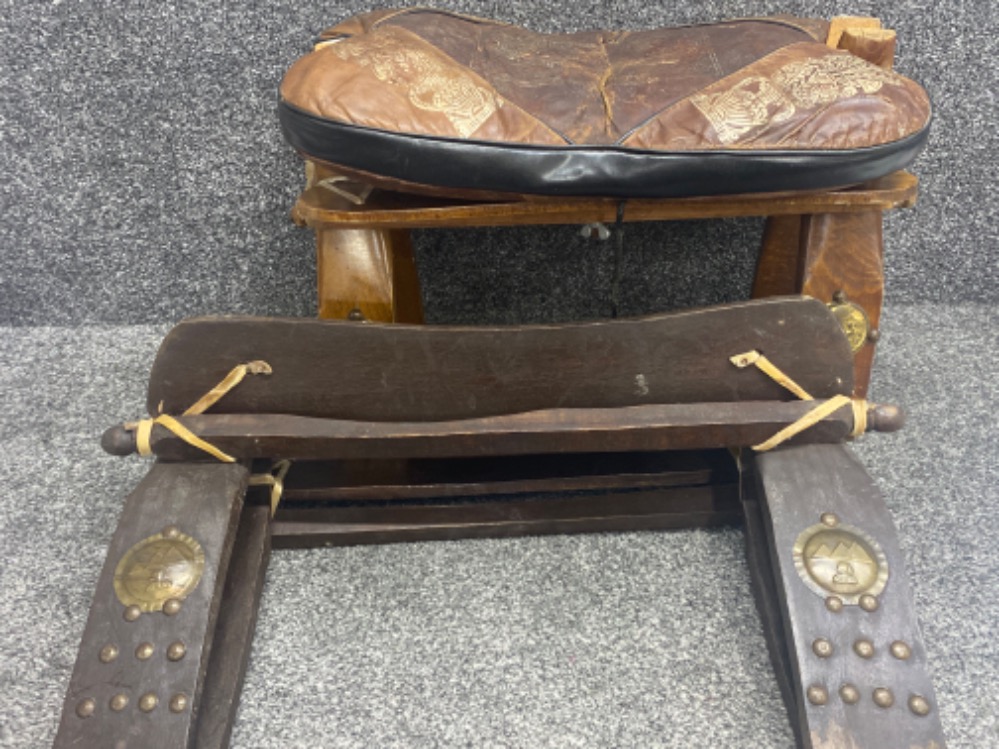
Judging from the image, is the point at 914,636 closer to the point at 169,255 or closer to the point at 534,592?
the point at 534,592

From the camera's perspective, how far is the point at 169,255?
1.33 metres

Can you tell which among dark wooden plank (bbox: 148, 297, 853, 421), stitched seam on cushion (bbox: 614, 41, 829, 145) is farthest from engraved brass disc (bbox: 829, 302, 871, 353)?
stitched seam on cushion (bbox: 614, 41, 829, 145)

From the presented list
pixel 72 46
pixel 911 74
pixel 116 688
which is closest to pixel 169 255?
pixel 72 46

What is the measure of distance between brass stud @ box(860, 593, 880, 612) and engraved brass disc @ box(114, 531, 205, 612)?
583 mm

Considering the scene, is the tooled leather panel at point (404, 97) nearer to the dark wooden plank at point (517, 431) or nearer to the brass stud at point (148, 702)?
the dark wooden plank at point (517, 431)

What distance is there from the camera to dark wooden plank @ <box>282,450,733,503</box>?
973mm

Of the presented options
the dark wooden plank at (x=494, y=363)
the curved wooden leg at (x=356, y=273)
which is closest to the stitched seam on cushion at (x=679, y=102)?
the dark wooden plank at (x=494, y=363)

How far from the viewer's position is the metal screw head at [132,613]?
2.57 ft

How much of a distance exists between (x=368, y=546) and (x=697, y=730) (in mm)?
394

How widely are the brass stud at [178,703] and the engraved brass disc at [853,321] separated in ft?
2.41

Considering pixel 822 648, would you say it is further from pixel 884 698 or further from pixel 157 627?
pixel 157 627

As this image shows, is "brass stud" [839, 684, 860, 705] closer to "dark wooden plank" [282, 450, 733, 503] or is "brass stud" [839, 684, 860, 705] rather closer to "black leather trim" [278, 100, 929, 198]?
"dark wooden plank" [282, 450, 733, 503]

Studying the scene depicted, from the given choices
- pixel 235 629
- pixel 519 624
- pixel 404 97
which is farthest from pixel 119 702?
pixel 404 97

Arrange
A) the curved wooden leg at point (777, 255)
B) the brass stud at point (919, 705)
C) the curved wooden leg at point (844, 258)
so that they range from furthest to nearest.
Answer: the curved wooden leg at point (777, 255), the curved wooden leg at point (844, 258), the brass stud at point (919, 705)
